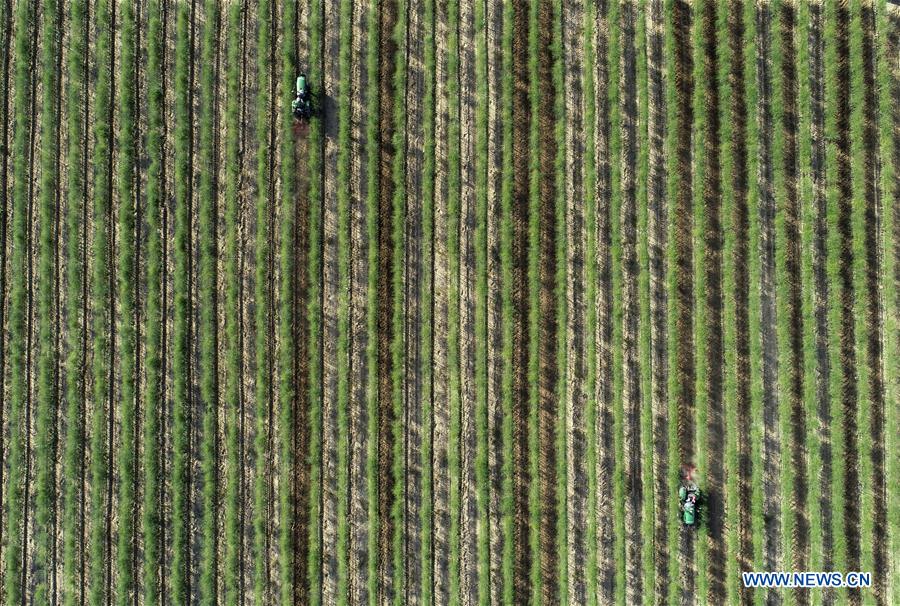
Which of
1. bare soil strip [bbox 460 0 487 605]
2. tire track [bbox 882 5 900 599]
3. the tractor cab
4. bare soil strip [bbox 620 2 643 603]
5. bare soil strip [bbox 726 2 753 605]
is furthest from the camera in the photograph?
bare soil strip [bbox 460 0 487 605]

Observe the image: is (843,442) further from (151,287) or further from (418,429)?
(151,287)

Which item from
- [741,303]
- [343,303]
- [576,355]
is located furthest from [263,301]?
[741,303]

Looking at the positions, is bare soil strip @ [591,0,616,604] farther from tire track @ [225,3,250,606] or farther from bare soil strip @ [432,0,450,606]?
tire track @ [225,3,250,606]

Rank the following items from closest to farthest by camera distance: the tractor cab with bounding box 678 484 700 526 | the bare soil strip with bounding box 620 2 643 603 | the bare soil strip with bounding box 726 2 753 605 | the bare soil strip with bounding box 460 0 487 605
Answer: the tractor cab with bounding box 678 484 700 526, the bare soil strip with bounding box 726 2 753 605, the bare soil strip with bounding box 620 2 643 603, the bare soil strip with bounding box 460 0 487 605

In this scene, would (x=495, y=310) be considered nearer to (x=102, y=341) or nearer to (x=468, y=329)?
(x=468, y=329)

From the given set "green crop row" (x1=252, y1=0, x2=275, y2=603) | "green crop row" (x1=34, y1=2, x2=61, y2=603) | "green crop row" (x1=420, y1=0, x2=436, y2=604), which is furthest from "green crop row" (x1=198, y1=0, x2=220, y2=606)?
"green crop row" (x1=420, y1=0, x2=436, y2=604)

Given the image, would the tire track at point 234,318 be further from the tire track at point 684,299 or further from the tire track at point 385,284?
the tire track at point 684,299
